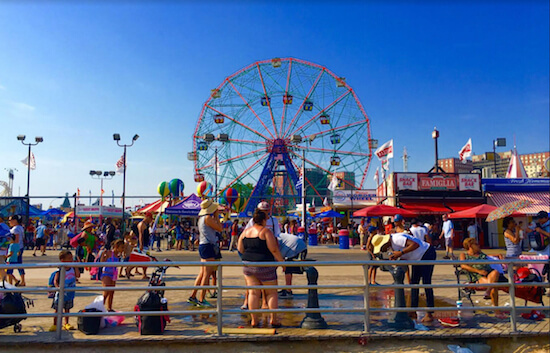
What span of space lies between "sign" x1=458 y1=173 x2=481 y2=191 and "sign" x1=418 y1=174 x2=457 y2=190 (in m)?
0.37

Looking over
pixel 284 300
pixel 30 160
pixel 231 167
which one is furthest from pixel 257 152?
pixel 284 300

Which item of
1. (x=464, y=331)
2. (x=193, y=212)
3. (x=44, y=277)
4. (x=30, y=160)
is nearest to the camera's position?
(x=464, y=331)

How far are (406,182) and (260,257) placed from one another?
21.7 m

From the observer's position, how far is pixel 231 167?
36812mm

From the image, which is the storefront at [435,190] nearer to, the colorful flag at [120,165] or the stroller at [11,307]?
the colorful flag at [120,165]

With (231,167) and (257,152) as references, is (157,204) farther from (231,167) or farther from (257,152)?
(257,152)

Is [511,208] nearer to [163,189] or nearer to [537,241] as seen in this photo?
[537,241]

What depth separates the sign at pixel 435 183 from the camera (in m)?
25.5

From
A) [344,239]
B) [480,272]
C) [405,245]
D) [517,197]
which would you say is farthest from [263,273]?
[517,197]

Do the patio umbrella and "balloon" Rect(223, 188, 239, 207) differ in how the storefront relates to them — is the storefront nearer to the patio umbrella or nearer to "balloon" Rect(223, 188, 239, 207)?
"balloon" Rect(223, 188, 239, 207)

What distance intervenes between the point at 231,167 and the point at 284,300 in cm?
2981

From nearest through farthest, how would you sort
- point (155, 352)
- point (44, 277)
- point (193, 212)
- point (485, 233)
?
1. point (155, 352)
2. point (44, 277)
3. point (193, 212)
4. point (485, 233)

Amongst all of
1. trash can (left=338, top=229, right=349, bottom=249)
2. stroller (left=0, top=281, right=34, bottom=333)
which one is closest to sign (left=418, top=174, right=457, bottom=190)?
trash can (left=338, top=229, right=349, bottom=249)

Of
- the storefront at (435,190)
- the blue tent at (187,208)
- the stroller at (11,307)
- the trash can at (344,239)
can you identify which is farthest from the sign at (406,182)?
the stroller at (11,307)
